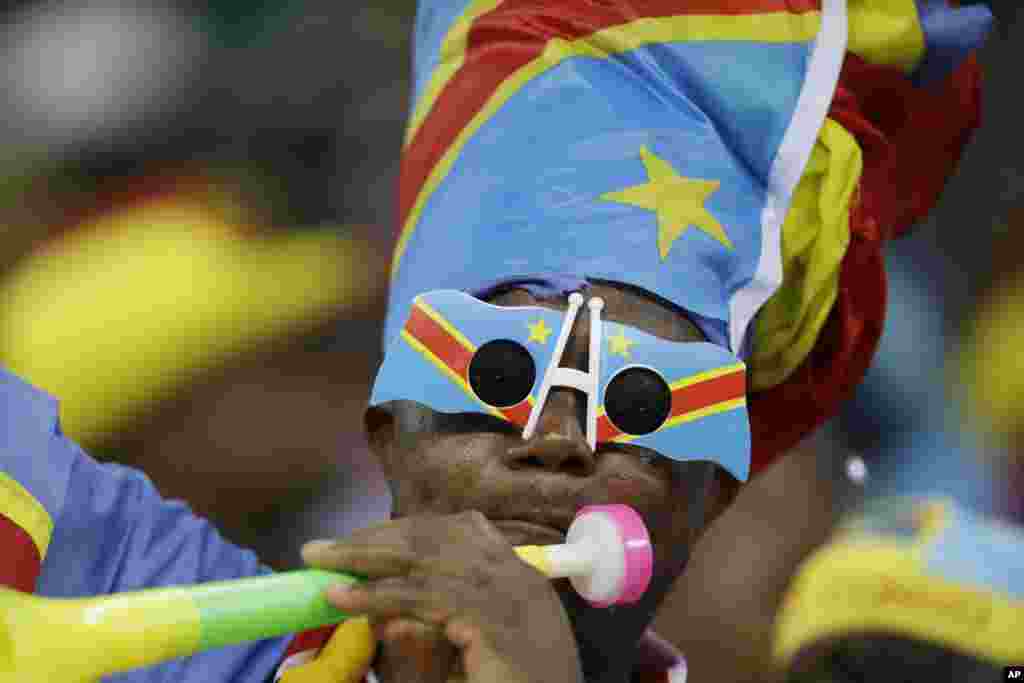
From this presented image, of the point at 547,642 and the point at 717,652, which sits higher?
the point at 547,642

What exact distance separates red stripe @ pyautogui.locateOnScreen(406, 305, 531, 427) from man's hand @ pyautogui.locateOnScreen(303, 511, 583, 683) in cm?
26

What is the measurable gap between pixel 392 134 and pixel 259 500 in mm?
698

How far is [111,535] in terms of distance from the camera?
1544 millimetres

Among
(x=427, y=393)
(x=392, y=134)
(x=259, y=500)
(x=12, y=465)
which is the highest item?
(x=427, y=393)

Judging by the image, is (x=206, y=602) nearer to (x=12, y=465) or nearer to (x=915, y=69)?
(x=12, y=465)

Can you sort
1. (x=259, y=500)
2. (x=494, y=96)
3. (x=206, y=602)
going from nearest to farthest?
1. (x=206, y=602)
2. (x=494, y=96)
3. (x=259, y=500)

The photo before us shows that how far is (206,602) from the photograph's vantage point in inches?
38.8

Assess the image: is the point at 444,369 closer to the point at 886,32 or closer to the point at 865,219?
the point at 865,219

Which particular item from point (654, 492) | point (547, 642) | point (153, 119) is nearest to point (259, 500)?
point (153, 119)

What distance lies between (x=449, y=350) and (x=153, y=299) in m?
1.42

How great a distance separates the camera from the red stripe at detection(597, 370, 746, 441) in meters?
1.35

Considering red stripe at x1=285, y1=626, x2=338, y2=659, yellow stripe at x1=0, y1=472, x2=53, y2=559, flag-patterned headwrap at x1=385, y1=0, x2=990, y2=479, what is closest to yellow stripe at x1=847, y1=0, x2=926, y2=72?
flag-patterned headwrap at x1=385, y1=0, x2=990, y2=479

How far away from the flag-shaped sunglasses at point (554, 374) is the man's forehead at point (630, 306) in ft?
0.08

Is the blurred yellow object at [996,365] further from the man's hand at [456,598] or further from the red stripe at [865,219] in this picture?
the man's hand at [456,598]
